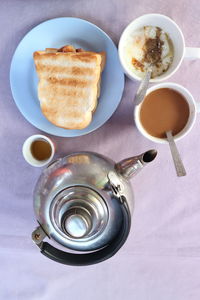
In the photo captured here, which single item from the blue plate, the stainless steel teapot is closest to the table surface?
the blue plate

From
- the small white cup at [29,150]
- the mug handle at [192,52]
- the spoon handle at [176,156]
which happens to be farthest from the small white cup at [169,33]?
the small white cup at [29,150]

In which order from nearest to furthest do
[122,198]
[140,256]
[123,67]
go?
[122,198] → [123,67] → [140,256]

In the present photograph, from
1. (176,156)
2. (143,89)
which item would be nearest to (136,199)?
(176,156)

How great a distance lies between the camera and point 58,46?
0.81m

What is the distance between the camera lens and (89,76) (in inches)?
30.3

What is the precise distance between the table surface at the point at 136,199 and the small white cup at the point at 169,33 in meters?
0.06

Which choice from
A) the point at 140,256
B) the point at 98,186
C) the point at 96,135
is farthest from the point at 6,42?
the point at 140,256

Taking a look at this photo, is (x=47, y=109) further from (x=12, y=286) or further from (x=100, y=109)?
(x=12, y=286)

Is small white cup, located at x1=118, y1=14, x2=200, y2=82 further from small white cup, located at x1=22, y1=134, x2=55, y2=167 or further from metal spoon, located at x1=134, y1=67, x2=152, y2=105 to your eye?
small white cup, located at x1=22, y1=134, x2=55, y2=167

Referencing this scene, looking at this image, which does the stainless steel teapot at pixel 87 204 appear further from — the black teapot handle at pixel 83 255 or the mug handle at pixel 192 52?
the mug handle at pixel 192 52

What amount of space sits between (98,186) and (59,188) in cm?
8

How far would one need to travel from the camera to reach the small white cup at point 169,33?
733 mm

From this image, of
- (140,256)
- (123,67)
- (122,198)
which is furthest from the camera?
(140,256)

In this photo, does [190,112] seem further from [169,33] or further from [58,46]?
[58,46]
